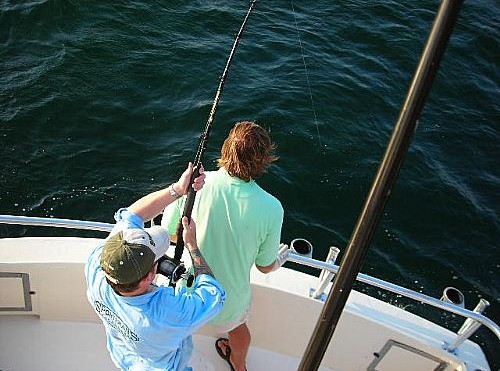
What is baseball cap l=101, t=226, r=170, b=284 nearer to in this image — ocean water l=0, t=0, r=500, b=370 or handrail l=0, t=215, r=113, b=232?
handrail l=0, t=215, r=113, b=232

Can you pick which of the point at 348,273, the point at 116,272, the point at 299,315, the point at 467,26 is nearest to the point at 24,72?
the point at 299,315

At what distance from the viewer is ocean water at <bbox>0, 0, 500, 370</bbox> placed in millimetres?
6543

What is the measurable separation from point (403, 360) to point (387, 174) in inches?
111

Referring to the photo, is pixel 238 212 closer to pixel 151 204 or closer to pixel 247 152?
pixel 247 152

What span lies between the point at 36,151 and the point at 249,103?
328 centimetres

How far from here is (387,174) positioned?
1.11 metres

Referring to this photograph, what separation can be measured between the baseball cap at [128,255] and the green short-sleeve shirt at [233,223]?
488 mm

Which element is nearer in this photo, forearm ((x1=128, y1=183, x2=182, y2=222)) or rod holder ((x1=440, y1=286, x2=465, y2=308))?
forearm ((x1=128, y1=183, x2=182, y2=222))

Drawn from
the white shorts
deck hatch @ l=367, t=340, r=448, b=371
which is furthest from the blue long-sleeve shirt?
deck hatch @ l=367, t=340, r=448, b=371

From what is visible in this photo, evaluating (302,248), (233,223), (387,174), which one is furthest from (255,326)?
(387,174)

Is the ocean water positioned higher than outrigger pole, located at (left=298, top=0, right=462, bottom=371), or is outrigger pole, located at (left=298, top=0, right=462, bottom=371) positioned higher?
outrigger pole, located at (left=298, top=0, right=462, bottom=371)

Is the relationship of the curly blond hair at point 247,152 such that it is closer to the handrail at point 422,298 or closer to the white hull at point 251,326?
the handrail at point 422,298

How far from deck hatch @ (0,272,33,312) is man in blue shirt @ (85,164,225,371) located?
1299 mm

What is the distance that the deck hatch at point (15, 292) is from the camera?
10.9ft
